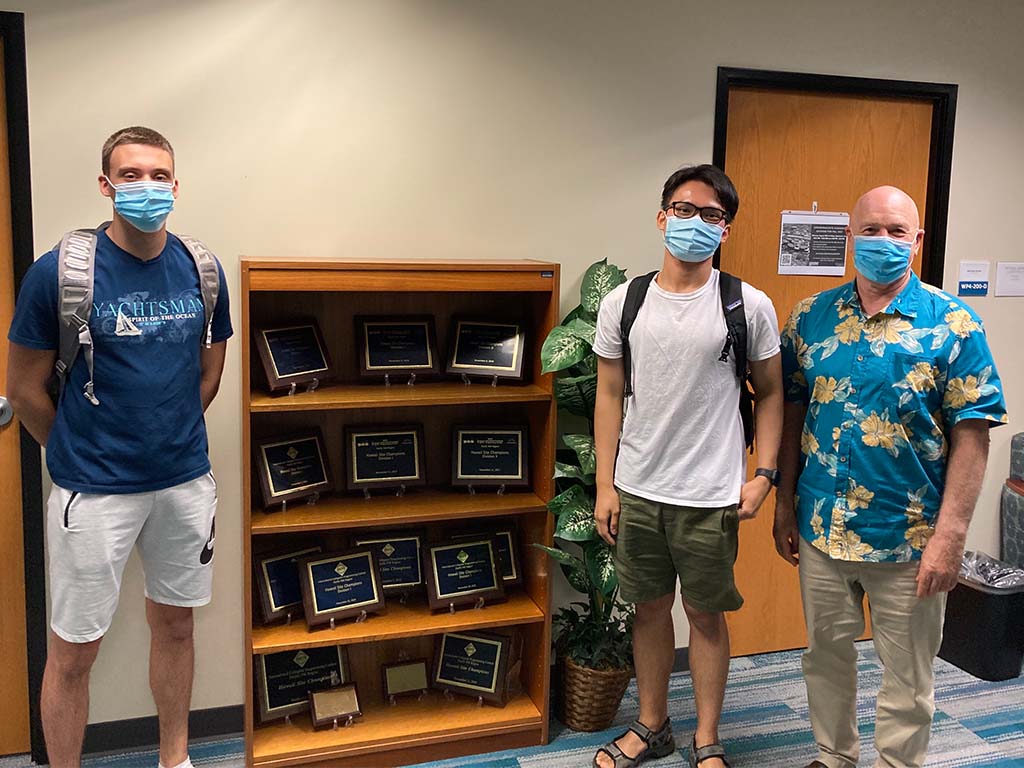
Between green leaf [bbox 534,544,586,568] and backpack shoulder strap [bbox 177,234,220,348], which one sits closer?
backpack shoulder strap [bbox 177,234,220,348]

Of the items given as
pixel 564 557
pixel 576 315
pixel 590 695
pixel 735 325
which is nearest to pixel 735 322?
pixel 735 325

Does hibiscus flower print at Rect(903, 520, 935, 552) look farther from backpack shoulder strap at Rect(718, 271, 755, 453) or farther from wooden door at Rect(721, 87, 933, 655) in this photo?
wooden door at Rect(721, 87, 933, 655)

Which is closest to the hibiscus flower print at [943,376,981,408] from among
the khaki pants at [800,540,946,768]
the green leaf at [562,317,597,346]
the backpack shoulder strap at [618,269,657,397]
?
the khaki pants at [800,540,946,768]

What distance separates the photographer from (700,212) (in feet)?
7.20

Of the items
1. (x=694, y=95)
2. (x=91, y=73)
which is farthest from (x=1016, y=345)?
(x=91, y=73)

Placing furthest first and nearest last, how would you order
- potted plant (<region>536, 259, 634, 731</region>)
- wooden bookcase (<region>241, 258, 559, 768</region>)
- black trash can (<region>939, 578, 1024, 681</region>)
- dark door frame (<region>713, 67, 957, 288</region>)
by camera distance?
black trash can (<region>939, 578, 1024, 681</region>) < dark door frame (<region>713, 67, 957, 288</region>) < potted plant (<region>536, 259, 634, 731</region>) < wooden bookcase (<region>241, 258, 559, 768</region>)

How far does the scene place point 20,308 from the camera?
1.97 m

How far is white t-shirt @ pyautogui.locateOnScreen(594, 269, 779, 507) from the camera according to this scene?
2.19 m

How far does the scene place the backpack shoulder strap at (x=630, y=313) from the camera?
228 centimetres

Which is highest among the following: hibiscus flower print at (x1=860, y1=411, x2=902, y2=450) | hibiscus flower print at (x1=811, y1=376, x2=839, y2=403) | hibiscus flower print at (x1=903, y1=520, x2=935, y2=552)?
hibiscus flower print at (x1=811, y1=376, x2=839, y2=403)

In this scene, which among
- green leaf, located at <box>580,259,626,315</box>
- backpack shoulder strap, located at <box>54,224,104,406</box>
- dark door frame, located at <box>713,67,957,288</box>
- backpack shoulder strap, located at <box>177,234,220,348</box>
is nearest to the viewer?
backpack shoulder strap, located at <box>54,224,104,406</box>

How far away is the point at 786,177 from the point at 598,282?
851mm

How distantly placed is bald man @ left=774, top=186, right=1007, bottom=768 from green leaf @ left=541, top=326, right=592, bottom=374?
0.55 meters

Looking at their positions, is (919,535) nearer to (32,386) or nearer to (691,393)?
(691,393)
